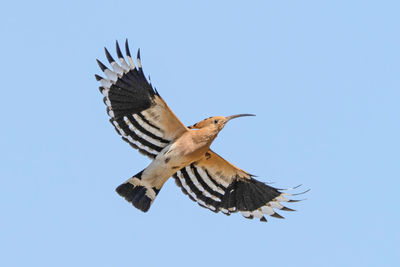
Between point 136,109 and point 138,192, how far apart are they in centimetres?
132

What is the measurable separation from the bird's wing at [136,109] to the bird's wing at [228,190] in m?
0.83

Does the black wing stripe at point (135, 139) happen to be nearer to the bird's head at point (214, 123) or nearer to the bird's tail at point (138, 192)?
the bird's tail at point (138, 192)

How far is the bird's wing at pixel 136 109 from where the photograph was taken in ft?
46.4

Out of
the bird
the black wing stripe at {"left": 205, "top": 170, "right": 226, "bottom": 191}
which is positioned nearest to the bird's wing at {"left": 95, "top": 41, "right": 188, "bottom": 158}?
the bird

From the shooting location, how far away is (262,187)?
15078mm

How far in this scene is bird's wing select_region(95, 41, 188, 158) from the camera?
14133 millimetres

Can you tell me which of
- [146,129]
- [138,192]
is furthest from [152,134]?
[138,192]

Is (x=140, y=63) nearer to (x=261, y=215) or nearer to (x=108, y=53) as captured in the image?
(x=108, y=53)

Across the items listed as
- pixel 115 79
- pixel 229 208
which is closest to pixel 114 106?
pixel 115 79

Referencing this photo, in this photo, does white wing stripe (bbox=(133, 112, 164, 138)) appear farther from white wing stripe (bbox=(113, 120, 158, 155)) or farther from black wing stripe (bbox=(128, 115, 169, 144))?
white wing stripe (bbox=(113, 120, 158, 155))

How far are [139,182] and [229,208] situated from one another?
166 cm

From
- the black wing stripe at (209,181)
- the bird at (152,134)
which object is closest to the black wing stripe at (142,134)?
the bird at (152,134)

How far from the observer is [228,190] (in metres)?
15.1

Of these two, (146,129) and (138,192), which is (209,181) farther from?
(146,129)
